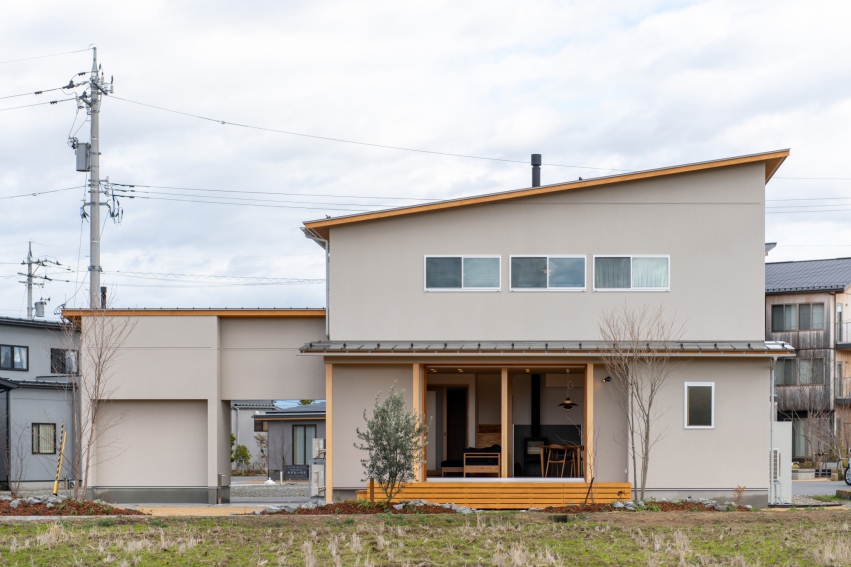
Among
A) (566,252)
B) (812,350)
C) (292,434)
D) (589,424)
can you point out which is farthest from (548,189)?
(812,350)

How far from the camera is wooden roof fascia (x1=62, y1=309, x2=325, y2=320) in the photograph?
71.6 feet

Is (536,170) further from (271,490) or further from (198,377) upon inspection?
(271,490)

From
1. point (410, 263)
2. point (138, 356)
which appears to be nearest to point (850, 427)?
point (410, 263)

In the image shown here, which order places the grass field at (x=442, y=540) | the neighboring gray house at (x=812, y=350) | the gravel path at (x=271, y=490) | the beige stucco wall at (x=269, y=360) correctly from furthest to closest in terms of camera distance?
the neighboring gray house at (x=812, y=350), the gravel path at (x=271, y=490), the beige stucco wall at (x=269, y=360), the grass field at (x=442, y=540)

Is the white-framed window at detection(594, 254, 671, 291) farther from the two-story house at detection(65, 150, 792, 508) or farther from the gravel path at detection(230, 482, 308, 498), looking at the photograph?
the gravel path at detection(230, 482, 308, 498)

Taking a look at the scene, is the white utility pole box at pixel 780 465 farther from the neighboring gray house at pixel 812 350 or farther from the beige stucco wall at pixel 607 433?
the neighboring gray house at pixel 812 350

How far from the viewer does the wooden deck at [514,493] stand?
20.2 m

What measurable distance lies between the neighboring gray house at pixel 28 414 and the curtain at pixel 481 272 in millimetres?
11246

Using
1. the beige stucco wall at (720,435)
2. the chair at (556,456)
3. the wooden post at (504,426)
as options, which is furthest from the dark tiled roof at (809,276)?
the wooden post at (504,426)

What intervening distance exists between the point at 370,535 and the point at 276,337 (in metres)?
7.66

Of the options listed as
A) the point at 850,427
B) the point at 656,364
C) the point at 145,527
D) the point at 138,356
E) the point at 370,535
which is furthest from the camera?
the point at 850,427

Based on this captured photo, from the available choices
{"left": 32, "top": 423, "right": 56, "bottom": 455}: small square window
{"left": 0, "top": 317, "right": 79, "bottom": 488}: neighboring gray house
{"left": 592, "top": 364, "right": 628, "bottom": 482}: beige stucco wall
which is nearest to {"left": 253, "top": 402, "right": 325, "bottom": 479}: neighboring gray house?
{"left": 0, "top": 317, "right": 79, "bottom": 488}: neighboring gray house

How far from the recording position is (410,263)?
2133 centimetres

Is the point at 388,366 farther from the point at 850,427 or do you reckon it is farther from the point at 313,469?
the point at 850,427
